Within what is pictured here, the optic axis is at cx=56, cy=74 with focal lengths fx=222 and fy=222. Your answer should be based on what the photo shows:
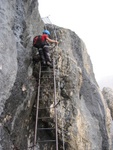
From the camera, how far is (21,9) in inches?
365

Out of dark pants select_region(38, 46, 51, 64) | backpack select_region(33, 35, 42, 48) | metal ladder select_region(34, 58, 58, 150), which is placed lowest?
metal ladder select_region(34, 58, 58, 150)

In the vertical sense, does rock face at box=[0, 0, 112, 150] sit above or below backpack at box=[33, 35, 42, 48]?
below

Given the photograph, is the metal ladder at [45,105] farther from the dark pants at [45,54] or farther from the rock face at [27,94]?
the dark pants at [45,54]

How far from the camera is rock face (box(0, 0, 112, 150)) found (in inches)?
283

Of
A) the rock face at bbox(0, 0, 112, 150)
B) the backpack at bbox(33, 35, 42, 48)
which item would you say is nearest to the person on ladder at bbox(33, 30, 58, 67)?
the backpack at bbox(33, 35, 42, 48)

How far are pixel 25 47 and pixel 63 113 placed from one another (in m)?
3.16

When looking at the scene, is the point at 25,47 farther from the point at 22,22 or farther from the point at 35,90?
the point at 35,90

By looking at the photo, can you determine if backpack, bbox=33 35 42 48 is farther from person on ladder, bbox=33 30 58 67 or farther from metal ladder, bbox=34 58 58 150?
metal ladder, bbox=34 58 58 150

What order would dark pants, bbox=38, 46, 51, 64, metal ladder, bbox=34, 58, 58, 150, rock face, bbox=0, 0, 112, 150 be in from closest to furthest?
rock face, bbox=0, 0, 112, 150, metal ladder, bbox=34, 58, 58, 150, dark pants, bbox=38, 46, 51, 64

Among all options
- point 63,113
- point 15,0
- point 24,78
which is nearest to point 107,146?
point 63,113

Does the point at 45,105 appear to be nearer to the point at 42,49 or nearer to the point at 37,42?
the point at 42,49

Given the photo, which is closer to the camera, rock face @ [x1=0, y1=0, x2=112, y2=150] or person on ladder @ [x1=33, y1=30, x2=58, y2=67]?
rock face @ [x1=0, y1=0, x2=112, y2=150]

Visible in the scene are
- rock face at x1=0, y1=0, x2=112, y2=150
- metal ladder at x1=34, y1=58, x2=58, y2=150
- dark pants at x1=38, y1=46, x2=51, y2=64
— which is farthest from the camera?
dark pants at x1=38, y1=46, x2=51, y2=64

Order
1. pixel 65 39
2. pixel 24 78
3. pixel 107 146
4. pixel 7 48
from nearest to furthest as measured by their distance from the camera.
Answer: pixel 7 48
pixel 24 78
pixel 107 146
pixel 65 39
